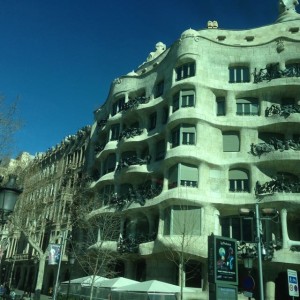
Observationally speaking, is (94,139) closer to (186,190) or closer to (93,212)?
(93,212)

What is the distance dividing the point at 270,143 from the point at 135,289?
15805mm

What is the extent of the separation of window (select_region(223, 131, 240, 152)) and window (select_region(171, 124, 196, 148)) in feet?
9.48

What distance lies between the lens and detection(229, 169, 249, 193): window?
3084cm

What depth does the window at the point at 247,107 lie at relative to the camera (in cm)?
3316

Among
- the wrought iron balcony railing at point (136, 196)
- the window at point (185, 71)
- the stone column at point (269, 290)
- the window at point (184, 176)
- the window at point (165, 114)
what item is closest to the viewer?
the stone column at point (269, 290)

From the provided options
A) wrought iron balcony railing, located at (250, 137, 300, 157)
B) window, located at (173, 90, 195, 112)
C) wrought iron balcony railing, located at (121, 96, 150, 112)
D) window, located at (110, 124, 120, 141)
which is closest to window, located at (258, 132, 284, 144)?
wrought iron balcony railing, located at (250, 137, 300, 157)

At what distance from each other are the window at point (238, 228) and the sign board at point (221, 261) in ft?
48.4

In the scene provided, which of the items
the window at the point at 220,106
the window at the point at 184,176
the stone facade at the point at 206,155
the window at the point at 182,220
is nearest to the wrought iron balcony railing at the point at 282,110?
the stone facade at the point at 206,155

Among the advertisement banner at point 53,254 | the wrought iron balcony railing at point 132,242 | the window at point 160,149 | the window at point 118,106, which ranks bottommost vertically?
the advertisement banner at point 53,254

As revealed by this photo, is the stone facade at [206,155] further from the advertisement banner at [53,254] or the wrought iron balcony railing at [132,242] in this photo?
the advertisement banner at [53,254]

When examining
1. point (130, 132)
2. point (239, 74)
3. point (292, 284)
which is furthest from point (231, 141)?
point (292, 284)

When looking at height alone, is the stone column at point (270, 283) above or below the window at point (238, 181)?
below

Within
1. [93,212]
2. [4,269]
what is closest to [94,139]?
[93,212]

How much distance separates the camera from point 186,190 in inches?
1158
